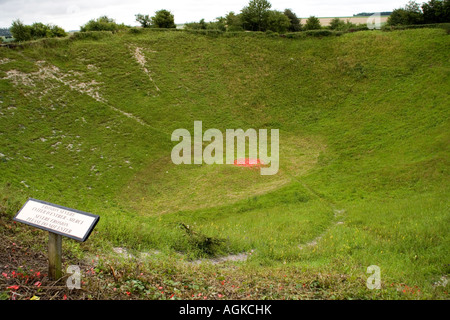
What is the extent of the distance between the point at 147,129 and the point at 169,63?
12677 mm

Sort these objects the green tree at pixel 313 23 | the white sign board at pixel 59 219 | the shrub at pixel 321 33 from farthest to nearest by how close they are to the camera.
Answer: the green tree at pixel 313 23
the shrub at pixel 321 33
the white sign board at pixel 59 219

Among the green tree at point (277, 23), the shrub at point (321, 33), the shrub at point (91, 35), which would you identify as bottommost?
the shrub at point (91, 35)

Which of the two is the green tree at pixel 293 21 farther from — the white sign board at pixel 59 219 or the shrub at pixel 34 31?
the white sign board at pixel 59 219

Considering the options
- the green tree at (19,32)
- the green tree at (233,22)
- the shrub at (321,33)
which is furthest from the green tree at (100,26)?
the shrub at (321,33)

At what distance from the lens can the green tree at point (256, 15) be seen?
47.5 meters

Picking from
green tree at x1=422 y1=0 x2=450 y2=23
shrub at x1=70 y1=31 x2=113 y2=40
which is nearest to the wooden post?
shrub at x1=70 y1=31 x2=113 y2=40

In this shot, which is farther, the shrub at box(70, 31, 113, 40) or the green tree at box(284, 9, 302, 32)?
the green tree at box(284, 9, 302, 32)

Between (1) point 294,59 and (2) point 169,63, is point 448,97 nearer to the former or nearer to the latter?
(1) point 294,59

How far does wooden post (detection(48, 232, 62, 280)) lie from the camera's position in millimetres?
7301

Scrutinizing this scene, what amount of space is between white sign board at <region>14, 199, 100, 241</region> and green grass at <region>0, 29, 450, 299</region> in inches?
158

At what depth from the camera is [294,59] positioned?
1599 inches

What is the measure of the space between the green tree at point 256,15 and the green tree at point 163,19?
35.1ft

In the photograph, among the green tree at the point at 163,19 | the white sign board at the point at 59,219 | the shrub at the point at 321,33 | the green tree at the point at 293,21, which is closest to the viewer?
the white sign board at the point at 59,219

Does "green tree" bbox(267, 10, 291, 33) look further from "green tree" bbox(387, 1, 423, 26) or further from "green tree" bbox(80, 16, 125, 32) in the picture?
"green tree" bbox(80, 16, 125, 32)
